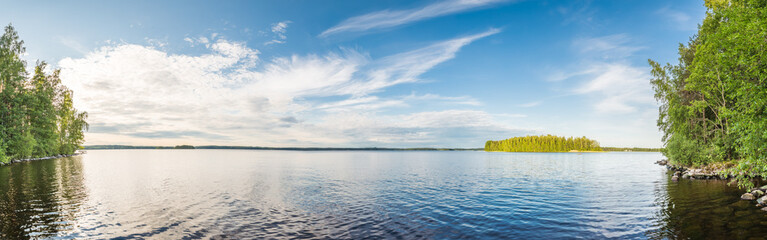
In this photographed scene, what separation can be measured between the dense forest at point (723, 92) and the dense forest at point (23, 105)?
110 metres

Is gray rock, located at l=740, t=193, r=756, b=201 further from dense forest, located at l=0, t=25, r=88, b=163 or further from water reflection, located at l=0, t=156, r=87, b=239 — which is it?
dense forest, located at l=0, t=25, r=88, b=163

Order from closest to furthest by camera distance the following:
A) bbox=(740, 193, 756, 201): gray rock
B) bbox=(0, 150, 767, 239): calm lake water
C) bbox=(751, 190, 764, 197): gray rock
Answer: bbox=(0, 150, 767, 239): calm lake water → bbox=(740, 193, 756, 201): gray rock → bbox=(751, 190, 764, 197): gray rock

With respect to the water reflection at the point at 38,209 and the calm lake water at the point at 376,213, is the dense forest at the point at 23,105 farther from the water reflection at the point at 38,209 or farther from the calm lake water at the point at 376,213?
the calm lake water at the point at 376,213

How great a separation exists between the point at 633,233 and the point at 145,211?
1325 inches

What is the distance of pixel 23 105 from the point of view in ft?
277

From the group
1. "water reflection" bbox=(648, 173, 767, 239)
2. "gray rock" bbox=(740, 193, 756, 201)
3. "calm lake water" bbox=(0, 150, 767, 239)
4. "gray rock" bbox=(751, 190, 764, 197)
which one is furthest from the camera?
"gray rock" bbox=(751, 190, 764, 197)

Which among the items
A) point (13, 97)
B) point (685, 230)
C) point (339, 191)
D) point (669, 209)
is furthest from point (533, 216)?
point (13, 97)

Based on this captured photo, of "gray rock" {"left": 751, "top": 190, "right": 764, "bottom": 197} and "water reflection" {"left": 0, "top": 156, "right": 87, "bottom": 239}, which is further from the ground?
"gray rock" {"left": 751, "top": 190, "right": 764, "bottom": 197}

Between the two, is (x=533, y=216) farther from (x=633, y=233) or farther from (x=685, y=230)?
(x=685, y=230)

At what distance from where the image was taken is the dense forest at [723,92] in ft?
74.9

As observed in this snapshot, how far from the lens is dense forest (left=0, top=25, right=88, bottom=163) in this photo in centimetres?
7731

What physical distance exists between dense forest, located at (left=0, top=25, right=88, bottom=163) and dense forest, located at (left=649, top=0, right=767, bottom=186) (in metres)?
110

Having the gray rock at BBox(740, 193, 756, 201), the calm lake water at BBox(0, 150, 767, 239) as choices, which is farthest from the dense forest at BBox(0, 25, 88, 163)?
the gray rock at BBox(740, 193, 756, 201)

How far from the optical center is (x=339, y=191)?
37438 millimetres
